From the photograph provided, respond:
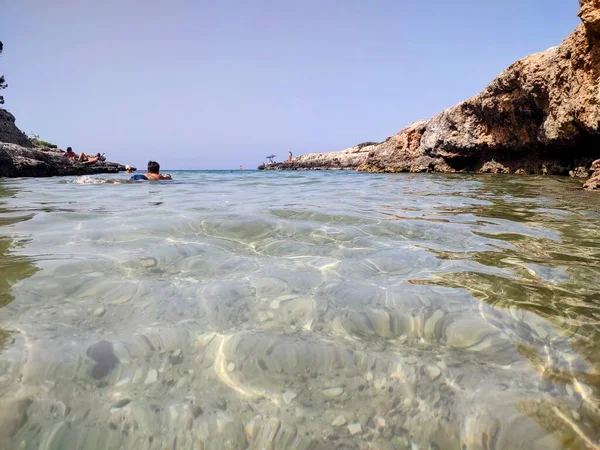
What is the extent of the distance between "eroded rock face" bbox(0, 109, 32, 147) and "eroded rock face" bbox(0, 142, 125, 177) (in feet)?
19.3

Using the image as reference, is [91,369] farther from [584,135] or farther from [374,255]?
[584,135]

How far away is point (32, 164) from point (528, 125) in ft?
61.3

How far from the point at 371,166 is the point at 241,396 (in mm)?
21784

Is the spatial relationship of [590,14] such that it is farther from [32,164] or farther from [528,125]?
[32,164]

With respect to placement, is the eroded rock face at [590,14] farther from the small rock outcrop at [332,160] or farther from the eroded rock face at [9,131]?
the small rock outcrop at [332,160]

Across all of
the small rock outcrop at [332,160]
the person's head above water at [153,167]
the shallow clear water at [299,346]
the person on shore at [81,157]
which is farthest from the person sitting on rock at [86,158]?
the small rock outcrop at [332,160]

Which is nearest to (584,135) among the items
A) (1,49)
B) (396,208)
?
(396,208)

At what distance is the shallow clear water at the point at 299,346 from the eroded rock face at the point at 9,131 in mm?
22248

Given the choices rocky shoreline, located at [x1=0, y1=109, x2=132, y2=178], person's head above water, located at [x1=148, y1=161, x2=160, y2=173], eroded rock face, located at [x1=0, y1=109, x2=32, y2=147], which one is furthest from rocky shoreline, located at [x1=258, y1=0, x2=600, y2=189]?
eroded rock face, located at [x1=0, y1=109, x2=32, y2=147]

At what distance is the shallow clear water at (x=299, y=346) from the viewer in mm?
1034

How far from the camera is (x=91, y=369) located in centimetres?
124

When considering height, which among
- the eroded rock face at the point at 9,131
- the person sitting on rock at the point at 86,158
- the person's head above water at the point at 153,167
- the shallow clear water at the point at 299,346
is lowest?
the shallow clear water at the point at 299,346

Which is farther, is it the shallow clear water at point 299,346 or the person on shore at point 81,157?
the person on shore at point 81,157

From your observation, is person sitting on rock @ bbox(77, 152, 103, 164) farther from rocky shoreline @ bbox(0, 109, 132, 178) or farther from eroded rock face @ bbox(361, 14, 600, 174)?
eroded rock face @ bbox(361, 14, 600, 174)
